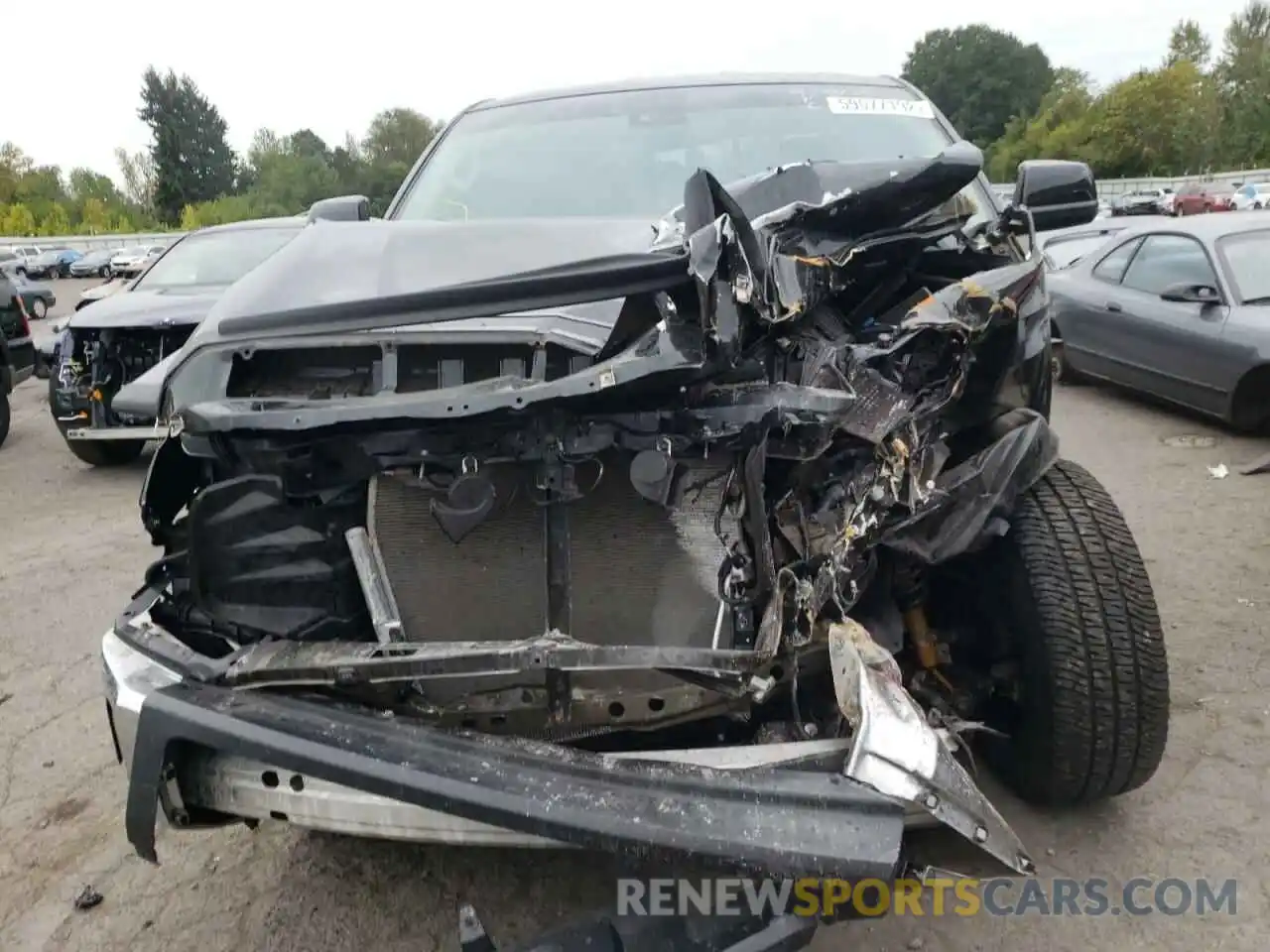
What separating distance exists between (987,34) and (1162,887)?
8281 centimetres

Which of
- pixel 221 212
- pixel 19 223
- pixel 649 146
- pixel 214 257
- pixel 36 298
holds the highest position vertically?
pixel 649 146

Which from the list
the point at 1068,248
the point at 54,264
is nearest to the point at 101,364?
the point at 1068,248

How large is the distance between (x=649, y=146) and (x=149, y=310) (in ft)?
15.4

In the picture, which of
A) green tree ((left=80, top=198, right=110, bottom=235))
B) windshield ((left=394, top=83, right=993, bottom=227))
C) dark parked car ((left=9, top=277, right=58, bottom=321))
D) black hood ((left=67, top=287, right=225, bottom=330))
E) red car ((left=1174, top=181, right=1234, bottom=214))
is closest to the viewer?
windshield ((left=394, top=83, right=993, bottom=227))

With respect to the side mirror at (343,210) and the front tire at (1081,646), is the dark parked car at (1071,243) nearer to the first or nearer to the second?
the side mirror at (343,210)

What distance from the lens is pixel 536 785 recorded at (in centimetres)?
167

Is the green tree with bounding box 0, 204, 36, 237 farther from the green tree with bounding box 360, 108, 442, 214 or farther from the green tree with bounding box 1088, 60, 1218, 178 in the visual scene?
the green tree with bounding box 1088, 60, 1218, 178

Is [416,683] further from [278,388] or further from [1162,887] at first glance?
[1162,887]

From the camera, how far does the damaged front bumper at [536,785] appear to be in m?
1.59

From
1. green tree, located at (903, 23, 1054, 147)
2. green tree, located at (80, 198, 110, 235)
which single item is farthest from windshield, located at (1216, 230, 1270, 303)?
green tree, located at (903, 23, 1054, 147)

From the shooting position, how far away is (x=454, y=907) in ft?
7.97

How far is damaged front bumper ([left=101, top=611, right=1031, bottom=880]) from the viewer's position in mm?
1589

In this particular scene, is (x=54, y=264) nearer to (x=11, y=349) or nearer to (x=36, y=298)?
(x=36, y=298)

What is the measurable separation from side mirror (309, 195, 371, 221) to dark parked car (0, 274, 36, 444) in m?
5.49
